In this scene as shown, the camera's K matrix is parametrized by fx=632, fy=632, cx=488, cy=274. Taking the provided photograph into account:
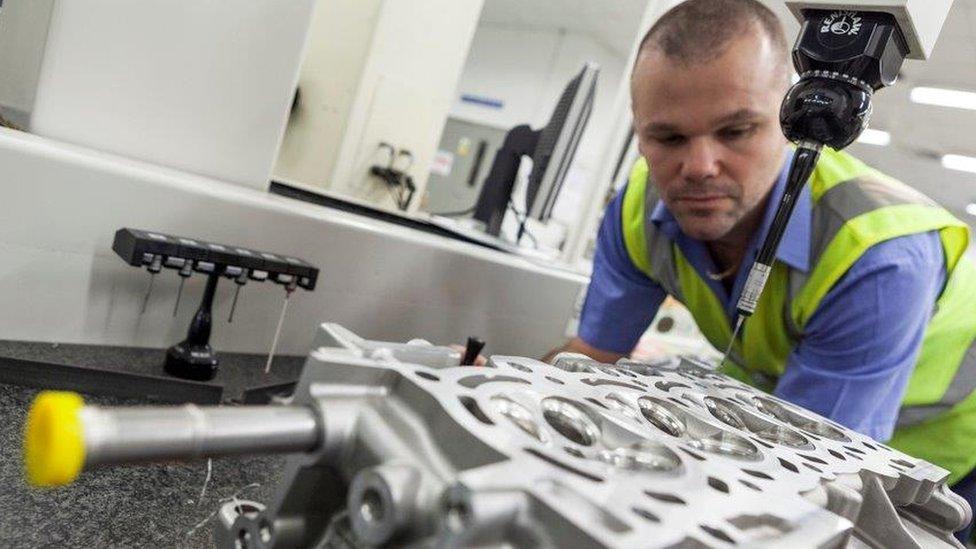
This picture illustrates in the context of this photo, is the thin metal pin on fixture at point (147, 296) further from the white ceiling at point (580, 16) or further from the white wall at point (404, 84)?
the white ceiling at point (580, 16)

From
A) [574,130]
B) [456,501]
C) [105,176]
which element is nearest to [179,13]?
[105,176]

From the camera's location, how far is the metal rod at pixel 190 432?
0.78 ft

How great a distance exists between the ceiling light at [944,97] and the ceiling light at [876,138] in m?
1.18

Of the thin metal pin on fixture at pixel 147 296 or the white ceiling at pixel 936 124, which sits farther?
the white ceiling at pixel 936 124

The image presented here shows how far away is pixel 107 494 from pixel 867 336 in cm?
101

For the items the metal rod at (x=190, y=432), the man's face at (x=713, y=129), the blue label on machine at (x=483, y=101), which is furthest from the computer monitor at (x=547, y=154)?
the blue label on machine at (x=483, y=101)

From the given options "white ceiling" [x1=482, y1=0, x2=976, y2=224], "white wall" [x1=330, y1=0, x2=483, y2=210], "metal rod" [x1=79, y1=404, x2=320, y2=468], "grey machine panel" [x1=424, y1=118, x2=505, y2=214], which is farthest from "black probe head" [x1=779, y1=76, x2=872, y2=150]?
"grey machine panel" [x1=424, y1=118, x2=505, y2=214]

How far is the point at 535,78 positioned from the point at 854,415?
673cm

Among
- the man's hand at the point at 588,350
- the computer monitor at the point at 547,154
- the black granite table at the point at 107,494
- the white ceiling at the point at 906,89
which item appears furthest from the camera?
the white ceiling at the point at 906,89

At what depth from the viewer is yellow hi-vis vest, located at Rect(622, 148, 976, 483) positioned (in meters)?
1.02

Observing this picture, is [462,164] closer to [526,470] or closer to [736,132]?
[736,132]

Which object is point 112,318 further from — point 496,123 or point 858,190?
point 496,123

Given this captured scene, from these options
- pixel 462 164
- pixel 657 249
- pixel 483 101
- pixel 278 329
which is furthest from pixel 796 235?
pixel 483 101

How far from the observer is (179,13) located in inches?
31.9
